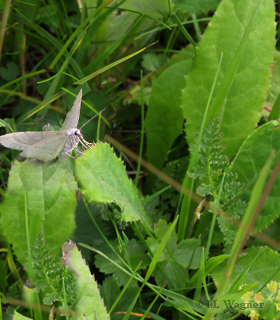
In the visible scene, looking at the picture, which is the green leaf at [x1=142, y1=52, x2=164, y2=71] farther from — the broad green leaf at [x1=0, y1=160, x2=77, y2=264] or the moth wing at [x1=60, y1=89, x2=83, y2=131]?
the broad green leaf at [x1=0, y1=160, x2=77, y2=264]

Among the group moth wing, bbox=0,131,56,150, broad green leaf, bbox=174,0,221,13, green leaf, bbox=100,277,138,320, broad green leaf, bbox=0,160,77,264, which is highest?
broad green leaf, bbox=174,0,221,13

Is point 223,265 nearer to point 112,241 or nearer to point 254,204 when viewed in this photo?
point 112,241

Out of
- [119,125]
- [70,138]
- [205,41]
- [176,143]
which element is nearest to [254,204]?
[70,138]

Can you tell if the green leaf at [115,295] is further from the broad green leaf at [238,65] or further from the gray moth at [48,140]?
the broad green leaf at [238,65]

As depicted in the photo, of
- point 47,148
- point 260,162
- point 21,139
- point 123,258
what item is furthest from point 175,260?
point 21,139

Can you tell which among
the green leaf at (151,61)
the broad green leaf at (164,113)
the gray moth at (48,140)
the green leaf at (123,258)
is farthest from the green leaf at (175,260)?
the green leaf at (151,61)

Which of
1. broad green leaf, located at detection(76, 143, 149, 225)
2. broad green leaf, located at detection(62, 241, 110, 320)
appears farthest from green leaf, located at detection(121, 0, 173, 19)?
broad green leaf, located at detection(62, 241, 110, 320)
